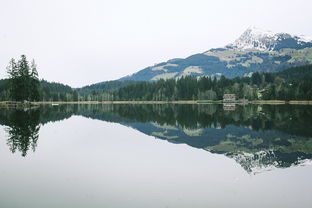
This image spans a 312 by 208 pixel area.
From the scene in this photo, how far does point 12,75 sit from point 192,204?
→ 433 feet

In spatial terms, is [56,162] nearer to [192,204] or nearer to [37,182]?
[37,182]

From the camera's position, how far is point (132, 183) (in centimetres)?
1795

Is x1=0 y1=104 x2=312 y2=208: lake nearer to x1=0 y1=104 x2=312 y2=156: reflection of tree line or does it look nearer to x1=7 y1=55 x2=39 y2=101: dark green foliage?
x1=0 y1=104 x2=312 y2=156: reflection of tree line

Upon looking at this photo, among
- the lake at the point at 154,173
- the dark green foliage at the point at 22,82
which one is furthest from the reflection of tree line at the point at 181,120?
the dark green foliage at the point at 22,82

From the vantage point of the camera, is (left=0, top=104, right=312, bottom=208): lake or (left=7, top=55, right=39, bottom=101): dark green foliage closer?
(left=0, top=104, right=312, bottom=208): lake

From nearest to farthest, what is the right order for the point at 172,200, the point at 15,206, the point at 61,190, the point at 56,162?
the point at 15,206
the point at 172,200
the point at 61,190
the point at 56,162

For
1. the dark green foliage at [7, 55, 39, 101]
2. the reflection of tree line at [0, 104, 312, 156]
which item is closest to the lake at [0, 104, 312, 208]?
the reflection of tree line at [0, 104, 312, 156]

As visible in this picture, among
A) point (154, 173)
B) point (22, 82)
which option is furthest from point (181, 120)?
point (22, 82)

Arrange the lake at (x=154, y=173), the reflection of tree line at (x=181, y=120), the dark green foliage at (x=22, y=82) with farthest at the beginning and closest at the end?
the dark green foliage at (x=22, y=82) → the reflection of tree line at (x=181, y=120) → the lake at (x=154, y=173)

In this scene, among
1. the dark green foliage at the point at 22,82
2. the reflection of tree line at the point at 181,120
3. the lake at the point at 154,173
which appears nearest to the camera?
the lake at the point at 154,173

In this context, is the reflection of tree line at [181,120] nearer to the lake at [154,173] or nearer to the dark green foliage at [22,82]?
the lake at [154,173]

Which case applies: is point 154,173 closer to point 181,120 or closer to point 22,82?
point 181,120

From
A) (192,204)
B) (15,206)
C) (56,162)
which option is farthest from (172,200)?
(56,162)

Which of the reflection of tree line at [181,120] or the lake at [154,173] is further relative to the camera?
the reflection of tree line at [181,120]
